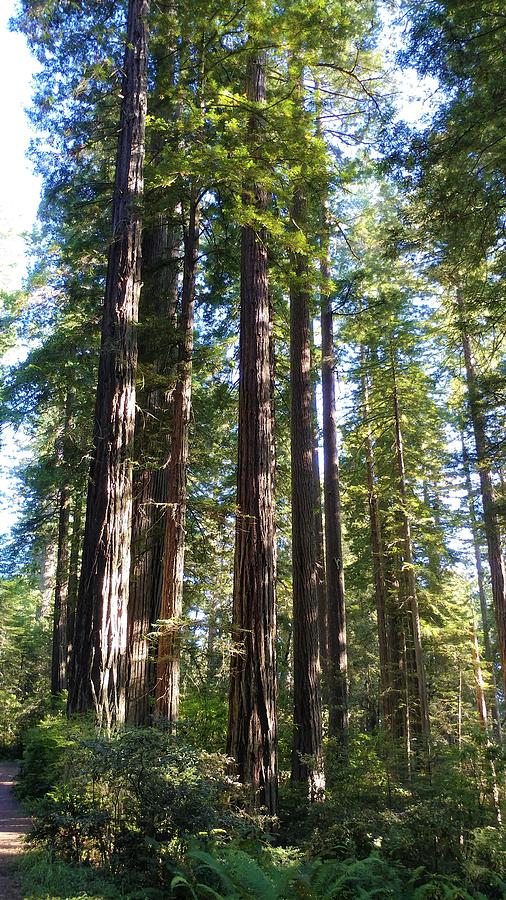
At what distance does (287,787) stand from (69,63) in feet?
38.5

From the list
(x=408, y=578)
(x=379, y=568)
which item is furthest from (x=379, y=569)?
(x=408, y=578)

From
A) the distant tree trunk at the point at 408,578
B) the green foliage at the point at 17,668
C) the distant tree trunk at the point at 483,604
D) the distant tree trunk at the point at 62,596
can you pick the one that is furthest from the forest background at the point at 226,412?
the green foliage at the point at 17,668

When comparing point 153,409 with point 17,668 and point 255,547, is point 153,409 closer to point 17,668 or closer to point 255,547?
point 255,547

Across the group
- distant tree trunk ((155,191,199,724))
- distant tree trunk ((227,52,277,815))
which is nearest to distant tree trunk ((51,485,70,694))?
distant tree trunk ((155,191,199,724))

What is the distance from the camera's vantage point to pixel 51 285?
10086mm

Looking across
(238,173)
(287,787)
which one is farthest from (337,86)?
(287,787)

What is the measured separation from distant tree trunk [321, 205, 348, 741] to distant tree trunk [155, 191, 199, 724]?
405 centimetres

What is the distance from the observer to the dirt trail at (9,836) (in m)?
4.30

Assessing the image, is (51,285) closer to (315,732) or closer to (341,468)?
(315,732)

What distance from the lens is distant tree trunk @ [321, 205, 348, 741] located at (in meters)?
12.3

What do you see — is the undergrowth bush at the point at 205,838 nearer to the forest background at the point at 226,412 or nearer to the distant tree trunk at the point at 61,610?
the forest background at the point at 226,412

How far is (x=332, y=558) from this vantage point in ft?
44.4

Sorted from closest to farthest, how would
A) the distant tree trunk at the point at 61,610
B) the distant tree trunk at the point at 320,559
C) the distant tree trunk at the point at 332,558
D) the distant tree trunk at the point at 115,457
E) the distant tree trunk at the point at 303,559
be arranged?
the distant tree trunk at the point at 115,457
the distant tree trunk at the point at 303,559
the distant tree trunk at the point at 332,558
the distant tree trunk at the point at 320,559
the distant tree trunk at the point at 61,610

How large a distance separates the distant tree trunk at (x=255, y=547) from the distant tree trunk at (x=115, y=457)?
148cm
